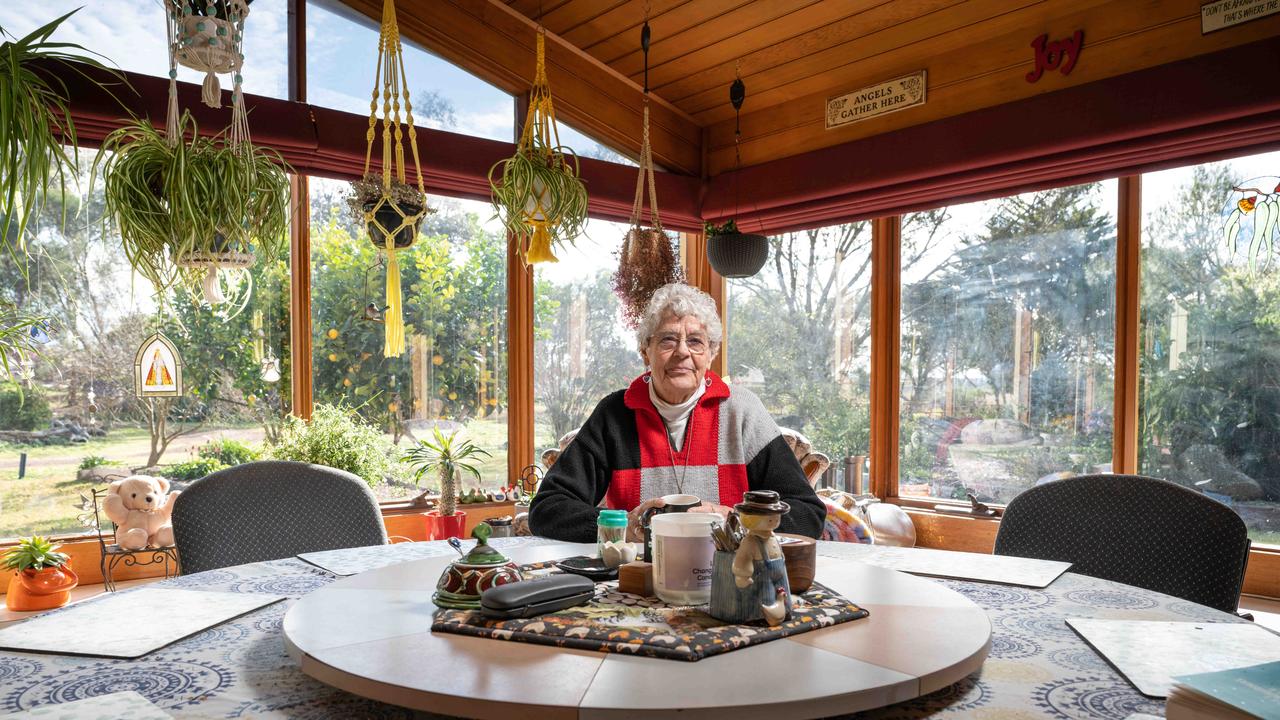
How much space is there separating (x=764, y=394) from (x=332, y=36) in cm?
307

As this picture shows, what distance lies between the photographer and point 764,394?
497 cm

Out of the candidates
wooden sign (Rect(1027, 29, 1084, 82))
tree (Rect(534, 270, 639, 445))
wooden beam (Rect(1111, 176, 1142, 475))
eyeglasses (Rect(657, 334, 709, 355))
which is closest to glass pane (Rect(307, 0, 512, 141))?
tree (Rect(534, 270, 639, 445))

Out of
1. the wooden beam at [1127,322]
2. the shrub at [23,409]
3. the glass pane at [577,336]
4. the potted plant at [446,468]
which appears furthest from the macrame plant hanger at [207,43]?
the wooden beam at [1127,322]

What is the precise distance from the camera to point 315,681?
940 millimetres

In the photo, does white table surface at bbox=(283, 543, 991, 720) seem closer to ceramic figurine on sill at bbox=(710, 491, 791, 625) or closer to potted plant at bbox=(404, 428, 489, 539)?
ceramic figurine on sill at bbox=(710, 491, 791, 625)

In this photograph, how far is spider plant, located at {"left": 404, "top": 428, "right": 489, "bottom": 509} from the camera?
4078mm

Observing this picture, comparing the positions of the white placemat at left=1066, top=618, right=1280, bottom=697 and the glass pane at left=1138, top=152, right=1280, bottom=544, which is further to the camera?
the glass pane at left=1138, top=152, right=1280, bottom=544

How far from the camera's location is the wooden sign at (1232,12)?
287 centimetres

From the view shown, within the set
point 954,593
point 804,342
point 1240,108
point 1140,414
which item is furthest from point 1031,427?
point 954,593

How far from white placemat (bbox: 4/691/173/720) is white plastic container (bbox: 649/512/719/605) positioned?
1.98 ft

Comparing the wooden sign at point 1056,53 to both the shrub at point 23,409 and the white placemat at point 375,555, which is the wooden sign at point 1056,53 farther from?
the shrub at point 23,409

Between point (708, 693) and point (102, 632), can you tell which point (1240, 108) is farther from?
point (102, 632)

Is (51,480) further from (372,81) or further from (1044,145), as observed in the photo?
(1044,145)

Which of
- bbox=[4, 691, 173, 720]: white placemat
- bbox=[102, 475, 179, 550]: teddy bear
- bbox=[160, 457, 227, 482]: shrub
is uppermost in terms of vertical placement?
bbox=[4, 691, 173, 720]: white placemat
